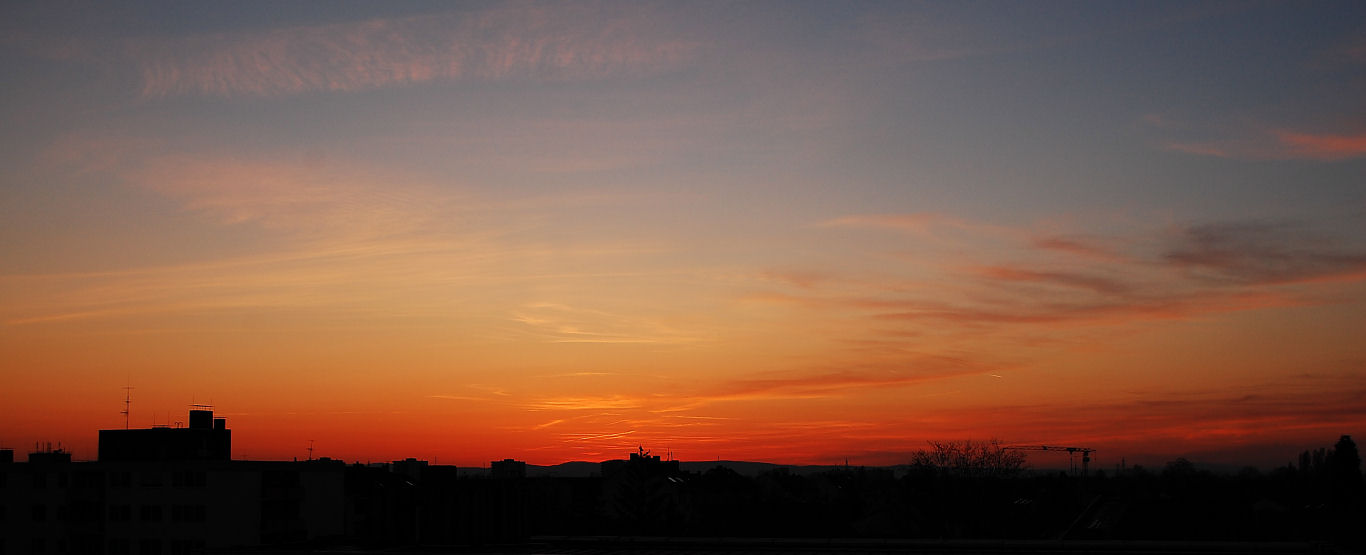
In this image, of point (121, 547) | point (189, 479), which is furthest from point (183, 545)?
point (121, 547)

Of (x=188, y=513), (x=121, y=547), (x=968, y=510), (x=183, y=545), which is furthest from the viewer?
(x=968, y=510)

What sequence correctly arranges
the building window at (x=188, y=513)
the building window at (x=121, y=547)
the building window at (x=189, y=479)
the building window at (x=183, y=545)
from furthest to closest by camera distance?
the building window at (x=121, y=547)
the building window at (x=189, y=479)
the building window at (x=188, y=513)
the building window at (x=183, y=545)

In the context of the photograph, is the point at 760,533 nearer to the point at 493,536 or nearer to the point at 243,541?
the point at 243,541

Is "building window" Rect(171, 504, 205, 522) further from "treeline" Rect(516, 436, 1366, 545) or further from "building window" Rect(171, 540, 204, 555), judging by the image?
"treeline" Rect(516, 436, 1366, 545)

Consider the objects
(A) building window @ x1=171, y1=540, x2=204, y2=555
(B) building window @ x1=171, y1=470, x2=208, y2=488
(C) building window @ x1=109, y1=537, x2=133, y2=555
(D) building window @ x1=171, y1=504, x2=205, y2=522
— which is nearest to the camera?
(A) building window @ x1=171, y1=540, x2=204, y2=555

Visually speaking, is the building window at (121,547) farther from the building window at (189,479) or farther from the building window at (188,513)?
the building window at (189,479)

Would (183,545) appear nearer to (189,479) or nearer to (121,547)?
(189,479)

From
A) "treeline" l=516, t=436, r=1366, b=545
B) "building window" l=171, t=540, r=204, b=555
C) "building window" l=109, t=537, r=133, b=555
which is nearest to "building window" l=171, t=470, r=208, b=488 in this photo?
"building window" l=171, t=540, r=204, b=555

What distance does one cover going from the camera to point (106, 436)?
111812 mm

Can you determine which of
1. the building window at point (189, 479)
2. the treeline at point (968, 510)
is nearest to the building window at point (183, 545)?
the building window at point (189, 479)

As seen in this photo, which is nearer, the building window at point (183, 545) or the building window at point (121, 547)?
the building window at point (183, 545)

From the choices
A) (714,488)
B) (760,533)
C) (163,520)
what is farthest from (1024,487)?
(163,520)

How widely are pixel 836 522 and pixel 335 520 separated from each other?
59885 mm

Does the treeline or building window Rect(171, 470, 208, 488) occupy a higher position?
building window Rect(171, 470, 208, 488)
